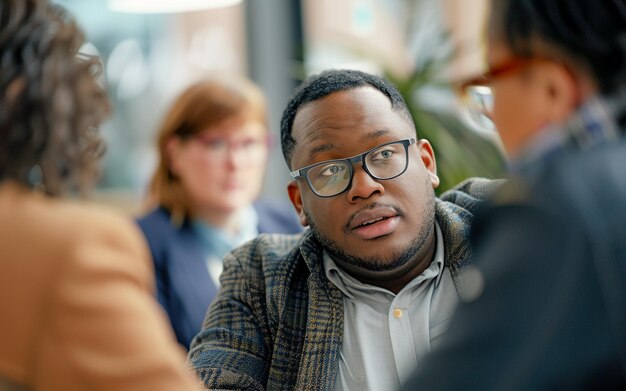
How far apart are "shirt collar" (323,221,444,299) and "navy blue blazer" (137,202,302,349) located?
31.1 inches

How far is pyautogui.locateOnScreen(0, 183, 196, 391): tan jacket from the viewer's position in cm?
101

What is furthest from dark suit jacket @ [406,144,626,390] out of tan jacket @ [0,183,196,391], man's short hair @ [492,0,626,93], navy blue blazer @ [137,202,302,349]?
navy blue blazer @ [137,202,302,349]

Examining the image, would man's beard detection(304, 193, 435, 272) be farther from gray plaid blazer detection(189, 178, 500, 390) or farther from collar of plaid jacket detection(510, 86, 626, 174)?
collar of plaid jacket detection(510, 86, 626, 174)

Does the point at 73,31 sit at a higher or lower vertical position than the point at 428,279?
higher

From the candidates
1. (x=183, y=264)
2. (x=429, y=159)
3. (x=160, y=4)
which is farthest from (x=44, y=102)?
(x=160, y=4)

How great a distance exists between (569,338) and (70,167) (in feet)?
2.21

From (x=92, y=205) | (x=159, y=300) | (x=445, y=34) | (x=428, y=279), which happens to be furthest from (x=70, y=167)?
(x=445, y=34)

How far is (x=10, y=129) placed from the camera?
109 cm

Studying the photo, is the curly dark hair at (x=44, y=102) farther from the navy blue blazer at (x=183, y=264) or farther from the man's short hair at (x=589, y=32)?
the navy blue blazer at (x=183, y=264)

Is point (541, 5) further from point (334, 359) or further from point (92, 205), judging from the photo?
point (334, 359)

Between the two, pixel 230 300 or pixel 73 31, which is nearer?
pixel 73 31

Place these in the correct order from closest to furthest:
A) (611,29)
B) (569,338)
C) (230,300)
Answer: (569,338)
(611,29)
(230,300)

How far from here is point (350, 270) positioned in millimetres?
1675

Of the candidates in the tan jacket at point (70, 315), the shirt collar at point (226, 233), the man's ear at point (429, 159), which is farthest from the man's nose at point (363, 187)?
the shirt collar at point (226, 233)
